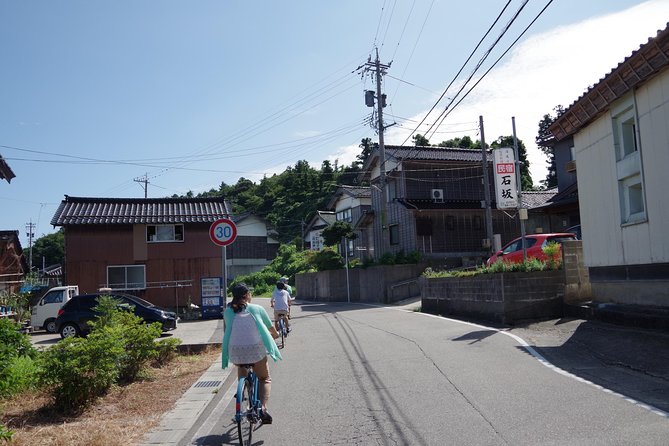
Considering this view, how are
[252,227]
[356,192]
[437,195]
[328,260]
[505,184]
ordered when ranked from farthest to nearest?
[252,227] → [356,192] → [328,260] → [437,195] → [505,184]

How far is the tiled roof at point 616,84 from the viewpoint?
991 centimetres

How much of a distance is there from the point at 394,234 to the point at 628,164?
21531mm

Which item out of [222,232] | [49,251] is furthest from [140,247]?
[49,251]

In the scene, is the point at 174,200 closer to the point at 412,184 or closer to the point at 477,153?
the point at 412,184

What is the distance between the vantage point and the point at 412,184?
3155 cm

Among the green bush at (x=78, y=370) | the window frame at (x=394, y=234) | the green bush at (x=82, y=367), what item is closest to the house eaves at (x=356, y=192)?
the window frame at (x=394, y=234)

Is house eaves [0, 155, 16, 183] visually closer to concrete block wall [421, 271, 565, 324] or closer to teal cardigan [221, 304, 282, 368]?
teal cardigan [221, 304, 282, 368]

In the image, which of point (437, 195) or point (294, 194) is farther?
point (294, 194)

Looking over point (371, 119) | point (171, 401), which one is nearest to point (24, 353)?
point (171, 401)

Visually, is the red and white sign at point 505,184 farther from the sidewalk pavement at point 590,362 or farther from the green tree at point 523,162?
the green tree at point 523,162

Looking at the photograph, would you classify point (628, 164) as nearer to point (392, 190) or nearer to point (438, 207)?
point (438, 207)

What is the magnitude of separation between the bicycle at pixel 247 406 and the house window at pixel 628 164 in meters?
9.17

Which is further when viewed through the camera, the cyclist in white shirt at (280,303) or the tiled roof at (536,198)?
the tiled roof at (536,198)

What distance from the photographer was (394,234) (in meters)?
32.8
